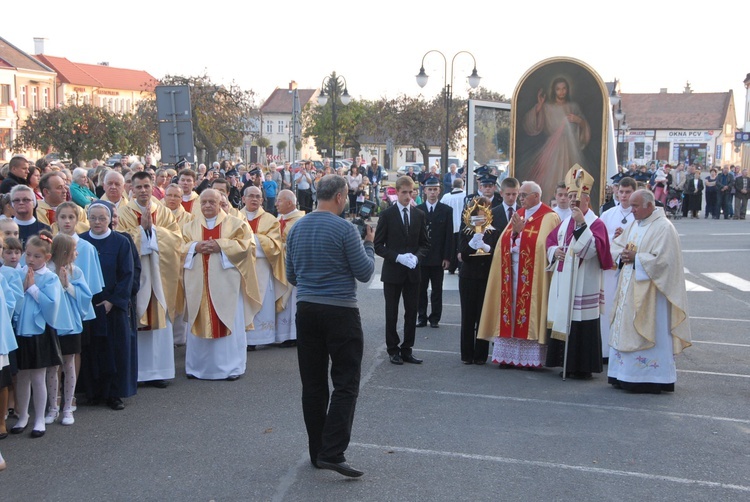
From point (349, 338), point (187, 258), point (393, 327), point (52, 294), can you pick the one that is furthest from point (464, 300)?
point (52, 294)

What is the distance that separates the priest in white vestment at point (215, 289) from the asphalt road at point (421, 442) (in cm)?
28

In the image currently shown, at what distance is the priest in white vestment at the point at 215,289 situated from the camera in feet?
28.0

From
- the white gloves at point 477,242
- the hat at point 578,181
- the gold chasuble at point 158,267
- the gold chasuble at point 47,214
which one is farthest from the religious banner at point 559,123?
the gold chasuble at point 47,214

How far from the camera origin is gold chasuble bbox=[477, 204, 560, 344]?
884 centimetres

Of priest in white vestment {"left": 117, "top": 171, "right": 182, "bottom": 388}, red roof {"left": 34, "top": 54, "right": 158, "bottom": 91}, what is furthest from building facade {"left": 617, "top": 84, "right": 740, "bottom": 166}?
priest in white vestment {"left": 117, "top": 171, "right": 182, "bottom": 388}

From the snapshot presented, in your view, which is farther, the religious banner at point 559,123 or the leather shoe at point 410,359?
the religious banner at point 559,123

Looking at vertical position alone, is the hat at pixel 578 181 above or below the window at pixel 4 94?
below

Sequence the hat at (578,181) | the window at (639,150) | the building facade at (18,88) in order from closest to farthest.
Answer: the hat at (578,181) → the building facade at (18,88) → the window at (639,150)

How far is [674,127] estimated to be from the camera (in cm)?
8531

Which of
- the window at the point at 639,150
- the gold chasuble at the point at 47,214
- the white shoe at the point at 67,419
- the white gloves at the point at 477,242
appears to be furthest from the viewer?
the window at the point at 639,150

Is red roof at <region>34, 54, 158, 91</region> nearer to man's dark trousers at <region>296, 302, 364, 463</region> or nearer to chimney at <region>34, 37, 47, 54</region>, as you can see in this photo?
chimney at <region>34, 37, 47, 54</region>

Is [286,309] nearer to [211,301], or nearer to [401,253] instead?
[211,301]

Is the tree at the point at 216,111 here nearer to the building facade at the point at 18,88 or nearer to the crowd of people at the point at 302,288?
the crowd of people at the point at 302,288

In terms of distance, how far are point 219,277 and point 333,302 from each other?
11.1 ft
